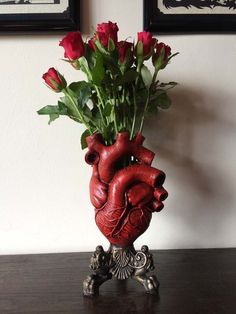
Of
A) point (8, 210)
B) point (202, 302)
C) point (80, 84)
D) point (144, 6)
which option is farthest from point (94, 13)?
point (202, 302)

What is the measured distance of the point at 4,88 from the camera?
0.86 metres

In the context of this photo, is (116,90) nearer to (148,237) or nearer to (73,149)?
(73,149)

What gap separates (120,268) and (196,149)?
0.35m

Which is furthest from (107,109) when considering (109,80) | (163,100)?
(163,100)

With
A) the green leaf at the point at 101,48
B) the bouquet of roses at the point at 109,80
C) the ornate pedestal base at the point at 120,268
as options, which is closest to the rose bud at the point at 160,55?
the bouquet of roses at the point at 109,80

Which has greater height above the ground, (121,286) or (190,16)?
(190,16)

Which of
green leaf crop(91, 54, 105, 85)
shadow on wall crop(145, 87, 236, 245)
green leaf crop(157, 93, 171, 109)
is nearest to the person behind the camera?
green leaf crop(91, 54, 105, 85)

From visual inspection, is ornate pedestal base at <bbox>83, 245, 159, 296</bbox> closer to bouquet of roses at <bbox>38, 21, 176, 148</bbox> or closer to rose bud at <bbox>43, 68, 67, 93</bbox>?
bouquet of roses at <bbox>38, 21, 176, 148</bbox>

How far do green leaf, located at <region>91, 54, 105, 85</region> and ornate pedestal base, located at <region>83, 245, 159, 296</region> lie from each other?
0.31 m

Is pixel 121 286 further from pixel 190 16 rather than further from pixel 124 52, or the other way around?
pixel 190 16

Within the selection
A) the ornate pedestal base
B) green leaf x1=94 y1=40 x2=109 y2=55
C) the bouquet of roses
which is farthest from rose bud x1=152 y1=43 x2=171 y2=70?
the ornate pedestal base

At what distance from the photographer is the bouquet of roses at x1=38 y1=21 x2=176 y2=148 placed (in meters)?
0.64

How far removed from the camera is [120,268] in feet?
2.31

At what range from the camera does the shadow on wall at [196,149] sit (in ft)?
2.88
